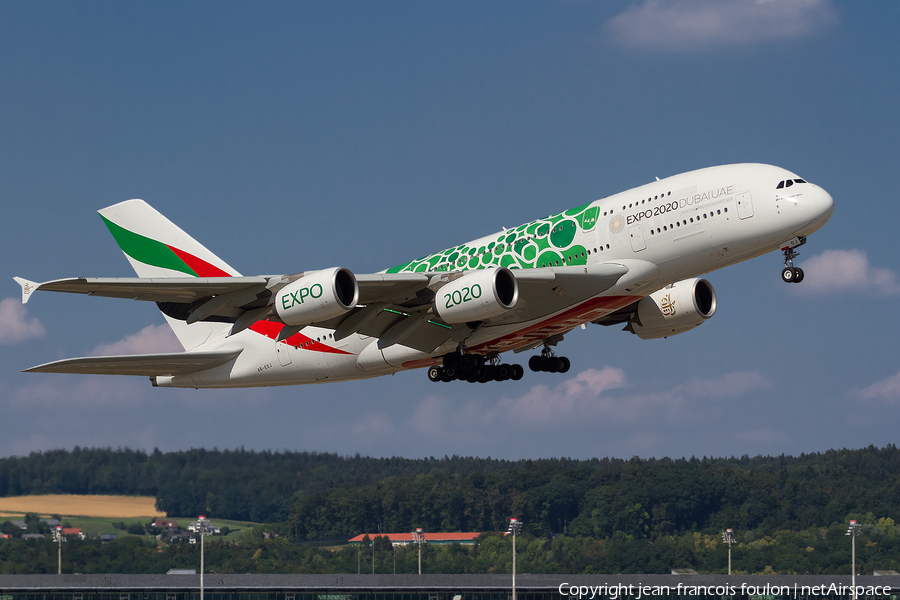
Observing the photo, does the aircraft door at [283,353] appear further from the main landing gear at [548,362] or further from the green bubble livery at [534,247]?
the main landing gear at [548,362]

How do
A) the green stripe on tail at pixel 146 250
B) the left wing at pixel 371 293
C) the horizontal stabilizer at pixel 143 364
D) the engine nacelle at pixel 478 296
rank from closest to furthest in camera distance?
1. the left wing at pixel 371 293
2. the engine nacelle at pixel 478 296
3. the horizontal stabilizer at pixel 143 364
4. the green stripe on tail at pixel 146 250

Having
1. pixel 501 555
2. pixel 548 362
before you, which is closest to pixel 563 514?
pixel 501 555

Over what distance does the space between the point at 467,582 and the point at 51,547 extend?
25.4 meters

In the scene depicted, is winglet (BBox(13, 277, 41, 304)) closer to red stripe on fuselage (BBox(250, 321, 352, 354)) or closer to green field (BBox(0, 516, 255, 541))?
red stripe on fuselage (BBox(250, 321, 352, 354))

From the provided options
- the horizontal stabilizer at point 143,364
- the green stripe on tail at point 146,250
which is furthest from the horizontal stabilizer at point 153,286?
the green stripe on tail at point 146,250

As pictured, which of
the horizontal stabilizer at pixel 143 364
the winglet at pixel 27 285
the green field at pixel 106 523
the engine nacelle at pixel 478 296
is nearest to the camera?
the winglet at pixel 27 285

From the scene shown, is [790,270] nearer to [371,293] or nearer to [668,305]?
[668,305]

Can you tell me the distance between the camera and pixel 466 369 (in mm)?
33656

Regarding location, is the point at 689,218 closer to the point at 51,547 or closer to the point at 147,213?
the point at 147,213

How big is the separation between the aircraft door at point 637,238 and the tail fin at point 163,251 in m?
15.7

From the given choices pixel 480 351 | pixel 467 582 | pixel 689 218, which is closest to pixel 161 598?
pixel 467 582

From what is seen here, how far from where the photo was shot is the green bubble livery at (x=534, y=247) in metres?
30.6

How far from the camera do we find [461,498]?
91.8 m

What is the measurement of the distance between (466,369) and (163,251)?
13174 mm
